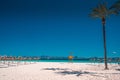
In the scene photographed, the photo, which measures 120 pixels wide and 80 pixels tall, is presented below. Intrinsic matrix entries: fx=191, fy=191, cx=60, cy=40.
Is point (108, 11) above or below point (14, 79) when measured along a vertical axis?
above

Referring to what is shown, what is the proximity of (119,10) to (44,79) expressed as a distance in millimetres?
15506

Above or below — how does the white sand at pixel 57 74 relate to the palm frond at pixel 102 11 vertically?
below

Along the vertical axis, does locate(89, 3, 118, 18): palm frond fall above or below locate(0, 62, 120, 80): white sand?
above

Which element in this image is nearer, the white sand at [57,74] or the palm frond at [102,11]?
the white sand at [57,74]

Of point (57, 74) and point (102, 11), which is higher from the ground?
point (102, 11)

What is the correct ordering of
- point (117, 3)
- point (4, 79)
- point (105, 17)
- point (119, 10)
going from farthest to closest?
1. point (105, 17)
2. point (119, 10)
3. point (117, 3)
4. point (4, 79)

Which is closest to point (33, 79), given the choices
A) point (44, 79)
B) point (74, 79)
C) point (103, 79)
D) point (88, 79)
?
point (44, 79)

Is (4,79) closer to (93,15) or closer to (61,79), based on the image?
(61,79)

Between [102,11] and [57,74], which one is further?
[102,11]

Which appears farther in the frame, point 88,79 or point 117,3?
point 117,3

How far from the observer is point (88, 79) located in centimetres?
1329

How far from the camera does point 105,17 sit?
25969 millimetres

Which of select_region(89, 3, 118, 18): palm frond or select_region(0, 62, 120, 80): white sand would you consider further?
select_region(89, 3, 118, 18): palm frond

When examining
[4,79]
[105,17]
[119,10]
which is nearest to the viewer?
[4,79]
